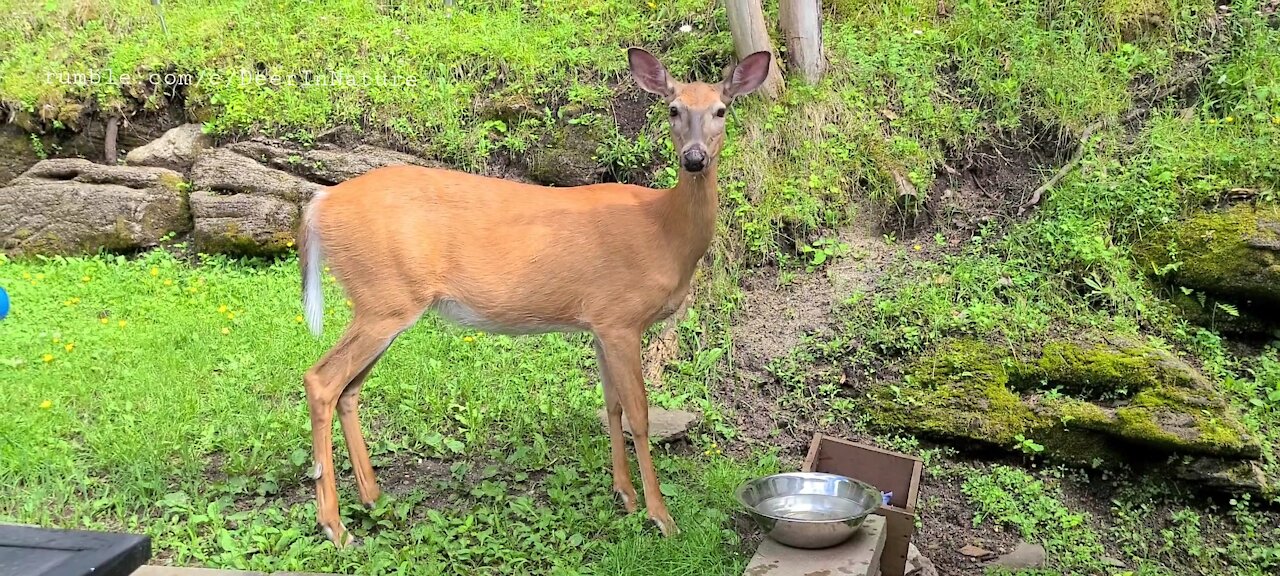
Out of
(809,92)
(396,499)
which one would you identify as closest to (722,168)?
(809,92)

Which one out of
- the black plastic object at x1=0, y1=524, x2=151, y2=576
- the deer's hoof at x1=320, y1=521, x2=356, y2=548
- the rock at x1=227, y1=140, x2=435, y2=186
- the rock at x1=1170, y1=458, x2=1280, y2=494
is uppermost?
the black plastic object at x1=0, y1=524, x2=151, y2=576

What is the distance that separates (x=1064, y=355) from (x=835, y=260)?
1424mm

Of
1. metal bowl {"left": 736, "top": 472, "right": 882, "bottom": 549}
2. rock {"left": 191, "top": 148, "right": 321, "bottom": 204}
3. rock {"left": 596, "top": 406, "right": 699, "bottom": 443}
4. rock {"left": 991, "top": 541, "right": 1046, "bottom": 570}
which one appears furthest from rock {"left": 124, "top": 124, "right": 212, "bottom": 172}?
rock {"left": 991, "top": 541, "right": 1046, "bottom": 570}

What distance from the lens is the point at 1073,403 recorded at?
407cm

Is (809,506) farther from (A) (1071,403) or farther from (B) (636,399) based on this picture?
(A) (1071,403)

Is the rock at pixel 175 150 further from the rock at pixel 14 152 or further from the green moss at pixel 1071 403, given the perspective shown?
the green moss at pixel 1071 403

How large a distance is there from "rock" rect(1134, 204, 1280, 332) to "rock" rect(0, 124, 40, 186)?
8001 mm

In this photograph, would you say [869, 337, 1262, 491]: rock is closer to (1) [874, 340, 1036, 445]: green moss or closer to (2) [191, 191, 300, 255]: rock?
(1) [874, 340, 1036, 445]: green moss

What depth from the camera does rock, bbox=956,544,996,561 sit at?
3588mm

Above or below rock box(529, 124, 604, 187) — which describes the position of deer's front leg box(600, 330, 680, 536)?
below

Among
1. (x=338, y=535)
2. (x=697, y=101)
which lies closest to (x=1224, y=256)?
(x=697, y=101)

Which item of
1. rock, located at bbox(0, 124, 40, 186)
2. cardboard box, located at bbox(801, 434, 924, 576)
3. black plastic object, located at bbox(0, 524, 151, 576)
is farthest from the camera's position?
rock, located at bbox(0, 124, 40, 186)

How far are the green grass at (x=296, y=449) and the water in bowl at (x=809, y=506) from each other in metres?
0.23

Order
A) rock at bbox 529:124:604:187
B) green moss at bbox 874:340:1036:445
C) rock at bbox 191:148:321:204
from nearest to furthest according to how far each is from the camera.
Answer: green moss at bbox 874:340:1036:445
rock at bbox 529:124:604:187
rock at bbox 191:148:321:204
